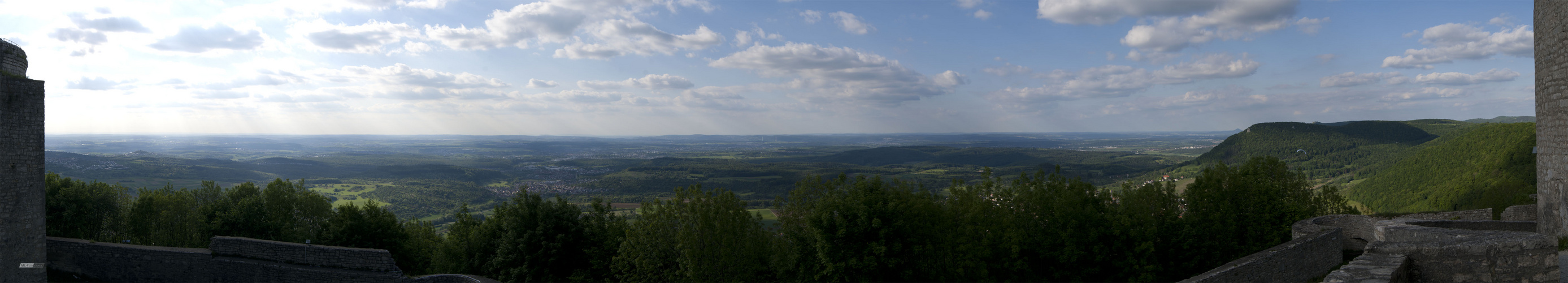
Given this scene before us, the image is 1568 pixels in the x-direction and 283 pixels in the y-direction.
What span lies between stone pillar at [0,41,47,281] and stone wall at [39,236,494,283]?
1.83 metres

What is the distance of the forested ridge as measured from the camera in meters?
17.7

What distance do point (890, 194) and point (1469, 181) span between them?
80.6 meters

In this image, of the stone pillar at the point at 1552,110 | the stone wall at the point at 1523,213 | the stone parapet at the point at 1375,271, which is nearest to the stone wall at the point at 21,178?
the stone parapet at the point at 1375,271

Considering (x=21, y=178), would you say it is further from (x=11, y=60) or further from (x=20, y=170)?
(x=11, y=60)

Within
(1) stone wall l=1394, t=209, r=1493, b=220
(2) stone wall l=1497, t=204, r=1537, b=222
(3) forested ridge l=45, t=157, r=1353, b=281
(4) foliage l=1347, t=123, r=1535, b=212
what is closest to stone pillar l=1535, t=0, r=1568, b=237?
(3) forested ridge l=45, t=157, r=1353, b=281

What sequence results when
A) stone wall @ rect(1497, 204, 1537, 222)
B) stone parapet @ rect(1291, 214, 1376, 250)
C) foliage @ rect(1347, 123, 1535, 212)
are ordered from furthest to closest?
foliage @ rect(1347, 123, 1535, 212)
stone parapet @ rect(1291, 214, 1376, 250)
stone wall @ rect(1497, 204, 1537, 222)

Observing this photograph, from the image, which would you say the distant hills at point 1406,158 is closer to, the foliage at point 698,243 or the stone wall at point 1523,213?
the stone wall at point 1523,213

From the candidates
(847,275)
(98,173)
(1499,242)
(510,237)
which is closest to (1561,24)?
(1499,242)

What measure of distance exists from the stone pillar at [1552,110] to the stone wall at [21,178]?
36.5 meters

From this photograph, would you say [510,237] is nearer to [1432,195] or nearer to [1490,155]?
[1432,195]

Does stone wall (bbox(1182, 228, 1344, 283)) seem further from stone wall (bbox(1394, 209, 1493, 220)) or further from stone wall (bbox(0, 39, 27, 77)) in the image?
stone wall (bbox(0, 39, 27, 77))

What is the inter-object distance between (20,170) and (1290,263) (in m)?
34.3

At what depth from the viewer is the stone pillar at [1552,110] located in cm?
1083

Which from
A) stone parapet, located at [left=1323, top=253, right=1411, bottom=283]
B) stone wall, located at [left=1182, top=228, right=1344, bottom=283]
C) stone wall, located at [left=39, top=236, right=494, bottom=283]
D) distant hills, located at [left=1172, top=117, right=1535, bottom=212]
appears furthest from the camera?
distant hills, located at [left=1172, top=117, right=1535, bottom=212]
